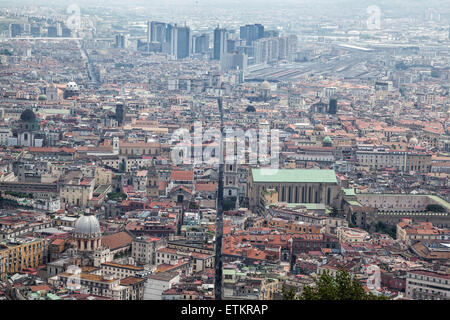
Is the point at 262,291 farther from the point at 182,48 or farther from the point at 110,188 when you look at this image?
the point at 182,48

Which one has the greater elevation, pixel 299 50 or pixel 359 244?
pixel 299 50

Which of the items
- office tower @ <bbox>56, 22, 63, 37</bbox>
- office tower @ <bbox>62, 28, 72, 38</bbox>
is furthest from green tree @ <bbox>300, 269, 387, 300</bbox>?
office tower @ <bbox>62, 28, 72, 38</bbox>

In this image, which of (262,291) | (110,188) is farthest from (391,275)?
(110,188)

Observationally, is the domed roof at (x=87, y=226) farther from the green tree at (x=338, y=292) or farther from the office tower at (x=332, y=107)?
the office tower at (x=332, y=107)

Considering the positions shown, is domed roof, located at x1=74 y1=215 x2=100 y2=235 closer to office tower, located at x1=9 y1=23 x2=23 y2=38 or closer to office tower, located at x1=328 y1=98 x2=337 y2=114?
office tower, located at x1=328 y1=98 x2=337 y2=114

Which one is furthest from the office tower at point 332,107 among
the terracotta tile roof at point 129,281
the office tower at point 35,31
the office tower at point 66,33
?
the terracotta tile roof at point 129,281

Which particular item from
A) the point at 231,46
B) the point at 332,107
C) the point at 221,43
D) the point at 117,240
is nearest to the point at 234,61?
the point at 231,46
